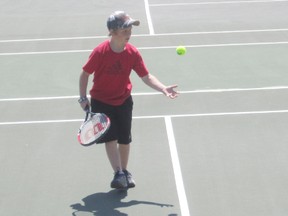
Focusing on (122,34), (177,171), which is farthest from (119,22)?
(177,171)

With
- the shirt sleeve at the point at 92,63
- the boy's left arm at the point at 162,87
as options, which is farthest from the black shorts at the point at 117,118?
the shirt sleeve at the point at 92,63

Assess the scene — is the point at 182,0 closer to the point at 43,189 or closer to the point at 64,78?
the point at 64,78

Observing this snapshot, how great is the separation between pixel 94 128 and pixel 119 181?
66cm

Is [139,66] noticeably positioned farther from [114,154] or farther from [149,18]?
[149,18]

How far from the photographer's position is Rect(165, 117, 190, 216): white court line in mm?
7078

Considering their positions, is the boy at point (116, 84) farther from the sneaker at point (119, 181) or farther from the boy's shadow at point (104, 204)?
the boy's shadow at point (104, 204)

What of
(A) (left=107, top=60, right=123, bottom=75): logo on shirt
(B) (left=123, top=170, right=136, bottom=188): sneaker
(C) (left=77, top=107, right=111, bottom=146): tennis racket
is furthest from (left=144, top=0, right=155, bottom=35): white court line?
(C) (left=77, top=107, right=111, bottom=146): tennis racket

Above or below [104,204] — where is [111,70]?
above

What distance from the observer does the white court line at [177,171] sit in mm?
7078

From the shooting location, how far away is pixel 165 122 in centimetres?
983

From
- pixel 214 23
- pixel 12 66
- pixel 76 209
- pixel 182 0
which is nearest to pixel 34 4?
pixel 182 0

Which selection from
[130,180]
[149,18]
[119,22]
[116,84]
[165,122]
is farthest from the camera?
[149,18]

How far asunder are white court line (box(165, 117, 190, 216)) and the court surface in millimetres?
24

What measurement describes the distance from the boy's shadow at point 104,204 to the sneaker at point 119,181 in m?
0.12
